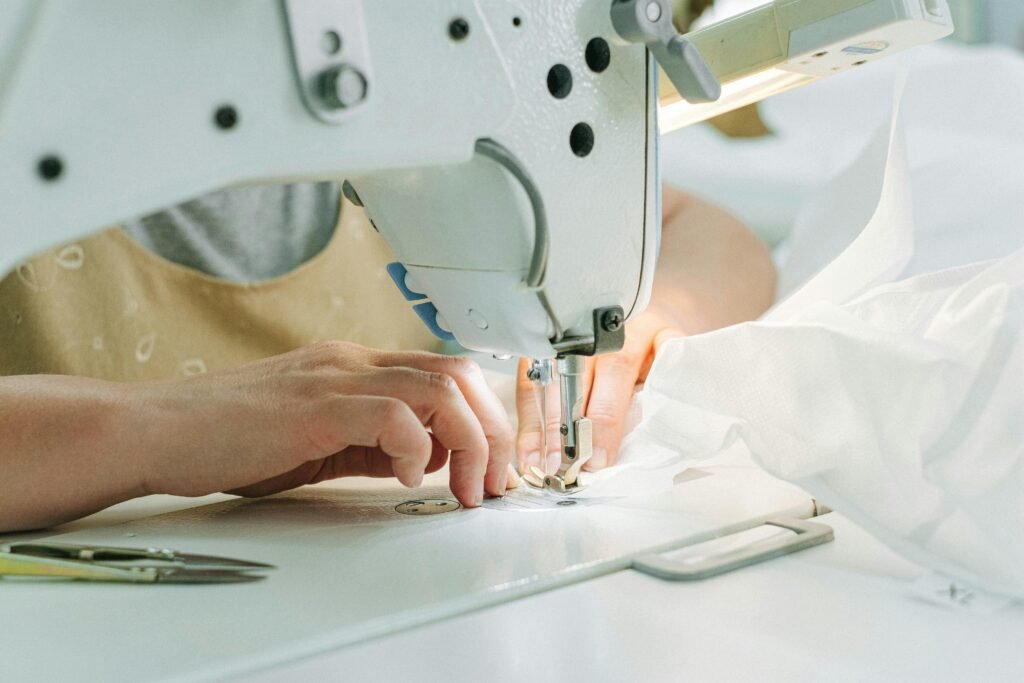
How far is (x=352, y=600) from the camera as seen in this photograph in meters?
0.57

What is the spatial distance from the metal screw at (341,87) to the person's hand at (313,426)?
0.24 metres

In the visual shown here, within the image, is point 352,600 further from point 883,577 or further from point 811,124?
point 811,124

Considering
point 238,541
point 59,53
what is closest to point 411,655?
point 238,541

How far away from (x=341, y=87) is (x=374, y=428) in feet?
0.85

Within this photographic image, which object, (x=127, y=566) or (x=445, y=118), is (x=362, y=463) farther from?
(x=445, y=118)

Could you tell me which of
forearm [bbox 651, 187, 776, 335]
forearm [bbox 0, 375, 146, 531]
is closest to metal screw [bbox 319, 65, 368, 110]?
forearm [bbox 0, 375, 146, 531]

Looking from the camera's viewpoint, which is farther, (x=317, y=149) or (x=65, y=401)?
(x=65, y=401)

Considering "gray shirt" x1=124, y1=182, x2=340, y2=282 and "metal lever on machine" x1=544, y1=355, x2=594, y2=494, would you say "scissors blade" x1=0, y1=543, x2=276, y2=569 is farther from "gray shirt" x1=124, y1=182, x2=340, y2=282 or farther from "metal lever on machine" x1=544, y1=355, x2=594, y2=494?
"gray shirt" x1=124, y1=182, x2=340, y2=282

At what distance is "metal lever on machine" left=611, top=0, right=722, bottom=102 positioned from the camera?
62 cm

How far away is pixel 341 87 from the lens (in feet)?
1.67

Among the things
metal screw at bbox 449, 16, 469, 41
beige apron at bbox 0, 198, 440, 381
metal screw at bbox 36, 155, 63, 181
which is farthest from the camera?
beige apron at bbox 0, 198, 440, 381

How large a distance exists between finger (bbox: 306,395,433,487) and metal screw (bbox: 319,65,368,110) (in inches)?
9.5

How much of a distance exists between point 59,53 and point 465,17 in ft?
0.67

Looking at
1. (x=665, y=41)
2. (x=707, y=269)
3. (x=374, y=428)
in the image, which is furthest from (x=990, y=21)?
(x=374, y=428)
